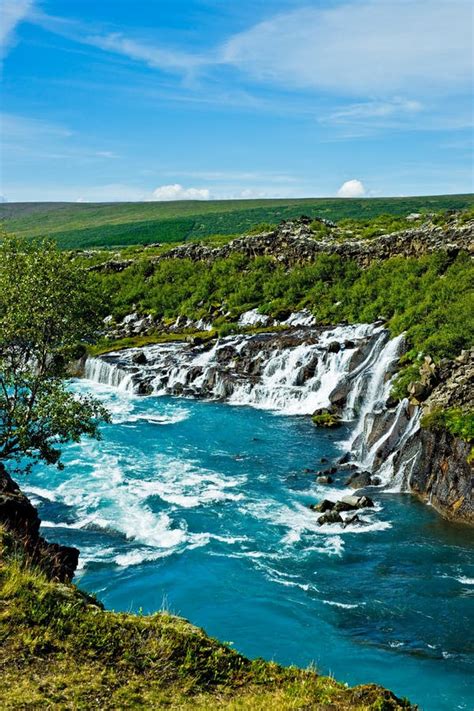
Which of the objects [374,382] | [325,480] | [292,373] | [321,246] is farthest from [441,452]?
[321,246]

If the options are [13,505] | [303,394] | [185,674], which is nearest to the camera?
[185,674]

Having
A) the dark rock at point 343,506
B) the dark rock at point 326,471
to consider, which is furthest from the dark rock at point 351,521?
the dark rock at point 326,471

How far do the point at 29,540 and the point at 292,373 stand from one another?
36.3 m

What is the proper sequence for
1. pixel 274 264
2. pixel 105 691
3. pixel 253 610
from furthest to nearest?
pixel 274 264 → pixel 253 610 → pixel 105 691

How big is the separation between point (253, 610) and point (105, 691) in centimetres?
1157

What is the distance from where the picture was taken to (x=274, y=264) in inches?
3258

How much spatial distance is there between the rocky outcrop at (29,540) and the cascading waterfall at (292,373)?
20.1m

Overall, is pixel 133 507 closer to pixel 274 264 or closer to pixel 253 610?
pixel 253 610

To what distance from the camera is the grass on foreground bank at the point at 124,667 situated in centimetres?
945

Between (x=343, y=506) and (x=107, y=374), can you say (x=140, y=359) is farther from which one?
(x=343, y=506)

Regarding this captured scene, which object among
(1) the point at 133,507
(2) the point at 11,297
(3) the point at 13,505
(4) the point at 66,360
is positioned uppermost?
(2) the point at 11,297

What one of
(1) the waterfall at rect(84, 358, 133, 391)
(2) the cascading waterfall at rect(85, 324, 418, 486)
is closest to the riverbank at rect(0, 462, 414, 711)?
(2) the cascading waterfall at rect(85, 324, 418, 486)

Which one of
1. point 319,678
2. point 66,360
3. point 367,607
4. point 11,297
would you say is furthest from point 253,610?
point 11,297

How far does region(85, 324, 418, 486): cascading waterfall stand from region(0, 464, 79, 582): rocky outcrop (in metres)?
20.1
